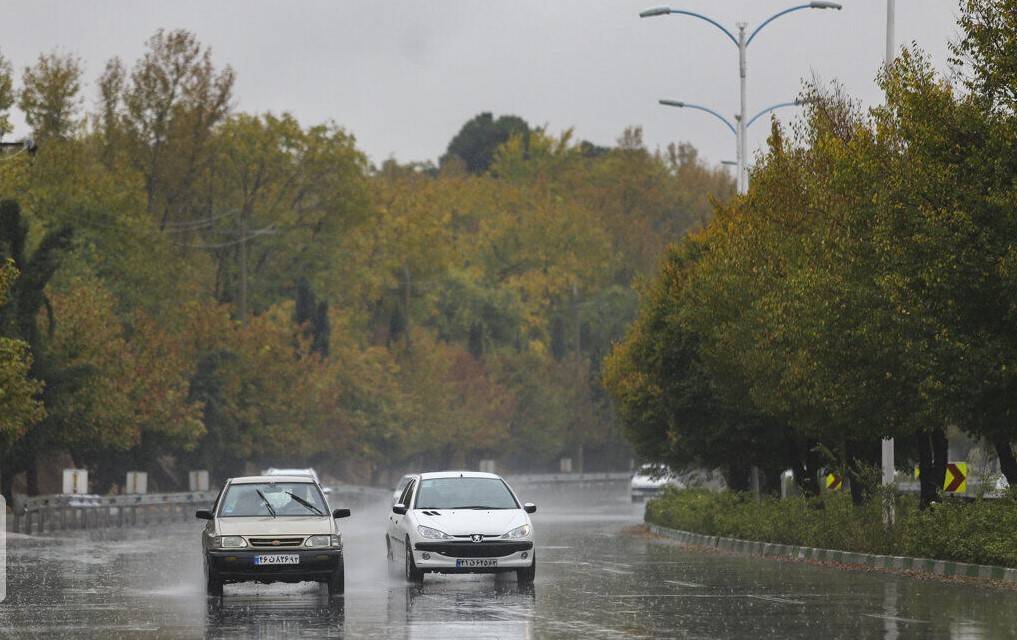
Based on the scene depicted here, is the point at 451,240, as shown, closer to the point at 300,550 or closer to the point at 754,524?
the point at 754,524

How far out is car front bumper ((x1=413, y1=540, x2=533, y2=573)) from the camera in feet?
81.3

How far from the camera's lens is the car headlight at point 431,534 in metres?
25.0

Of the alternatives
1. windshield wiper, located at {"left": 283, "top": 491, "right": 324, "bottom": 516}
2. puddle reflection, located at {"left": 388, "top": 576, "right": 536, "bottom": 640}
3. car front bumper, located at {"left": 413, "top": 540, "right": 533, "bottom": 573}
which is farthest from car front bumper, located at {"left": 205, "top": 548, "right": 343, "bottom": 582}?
car front bumper, located at {"left": 413, "top": 540, "right": 533, "bottom": 573}

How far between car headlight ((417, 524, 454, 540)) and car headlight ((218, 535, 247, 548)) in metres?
3.44

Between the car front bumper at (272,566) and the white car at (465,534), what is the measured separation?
2.64 m

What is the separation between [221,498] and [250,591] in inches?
84.7

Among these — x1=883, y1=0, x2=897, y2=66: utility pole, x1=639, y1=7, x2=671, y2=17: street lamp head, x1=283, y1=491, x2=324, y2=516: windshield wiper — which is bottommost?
x1=283, y1=491, x2=324, y2=516: windshield wiper

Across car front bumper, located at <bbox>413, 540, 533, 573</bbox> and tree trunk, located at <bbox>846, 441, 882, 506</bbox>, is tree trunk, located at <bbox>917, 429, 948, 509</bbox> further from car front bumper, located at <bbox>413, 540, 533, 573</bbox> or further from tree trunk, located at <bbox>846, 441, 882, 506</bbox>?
car front bumper, located at <bbox>413, 540, 533, 573</bbox>

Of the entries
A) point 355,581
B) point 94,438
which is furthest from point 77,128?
point 355,581

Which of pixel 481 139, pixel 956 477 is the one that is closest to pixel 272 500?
pixel 956 477

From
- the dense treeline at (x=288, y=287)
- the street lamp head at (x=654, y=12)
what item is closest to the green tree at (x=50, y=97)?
the dense treeline at (x=288, y=287)

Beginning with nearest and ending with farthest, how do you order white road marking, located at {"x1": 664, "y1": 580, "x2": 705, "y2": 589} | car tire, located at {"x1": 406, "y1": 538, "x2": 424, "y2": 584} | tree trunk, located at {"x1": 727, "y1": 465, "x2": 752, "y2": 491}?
white road marking, located at {"x1": 664, "y1": 580, "x2": 705, "y2": 589}, car tire, located at {"x1": 406, "y1": 538, "x2": 424, "y2": 584}, tree trunk, located at {"x1": 727, "y1": 465, "x2": 752, "y2": 491}

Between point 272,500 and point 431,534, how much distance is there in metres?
2.36

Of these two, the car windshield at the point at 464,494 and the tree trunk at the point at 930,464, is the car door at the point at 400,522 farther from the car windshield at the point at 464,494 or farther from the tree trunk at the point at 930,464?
the tree trunk at the point at 930,464
